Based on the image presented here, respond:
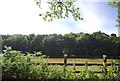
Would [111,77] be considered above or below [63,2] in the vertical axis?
below

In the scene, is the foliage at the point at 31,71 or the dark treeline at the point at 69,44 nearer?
the foliage at the point at 31,71

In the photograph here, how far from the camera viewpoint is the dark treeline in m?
14.1

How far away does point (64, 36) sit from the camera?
50.7 ft

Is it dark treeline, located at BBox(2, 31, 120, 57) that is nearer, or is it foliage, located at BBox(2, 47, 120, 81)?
foliage, located at BBox(2, 47, 120, 81)

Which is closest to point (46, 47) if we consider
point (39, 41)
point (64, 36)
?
point (39, 41)

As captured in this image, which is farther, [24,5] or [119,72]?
[24,5]

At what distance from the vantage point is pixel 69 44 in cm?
1520

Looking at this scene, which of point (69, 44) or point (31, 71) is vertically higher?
point (69, 44)

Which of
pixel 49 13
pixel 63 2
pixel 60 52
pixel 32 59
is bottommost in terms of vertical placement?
pixel 60 52

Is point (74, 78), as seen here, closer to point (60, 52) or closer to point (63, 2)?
point (63, 2)

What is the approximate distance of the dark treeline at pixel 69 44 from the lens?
14070 mm

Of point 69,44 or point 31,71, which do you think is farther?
point 69,44

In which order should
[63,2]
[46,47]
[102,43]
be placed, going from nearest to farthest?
[63,2] → [46,47] → [102,43]

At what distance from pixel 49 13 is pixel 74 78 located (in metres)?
1.63
